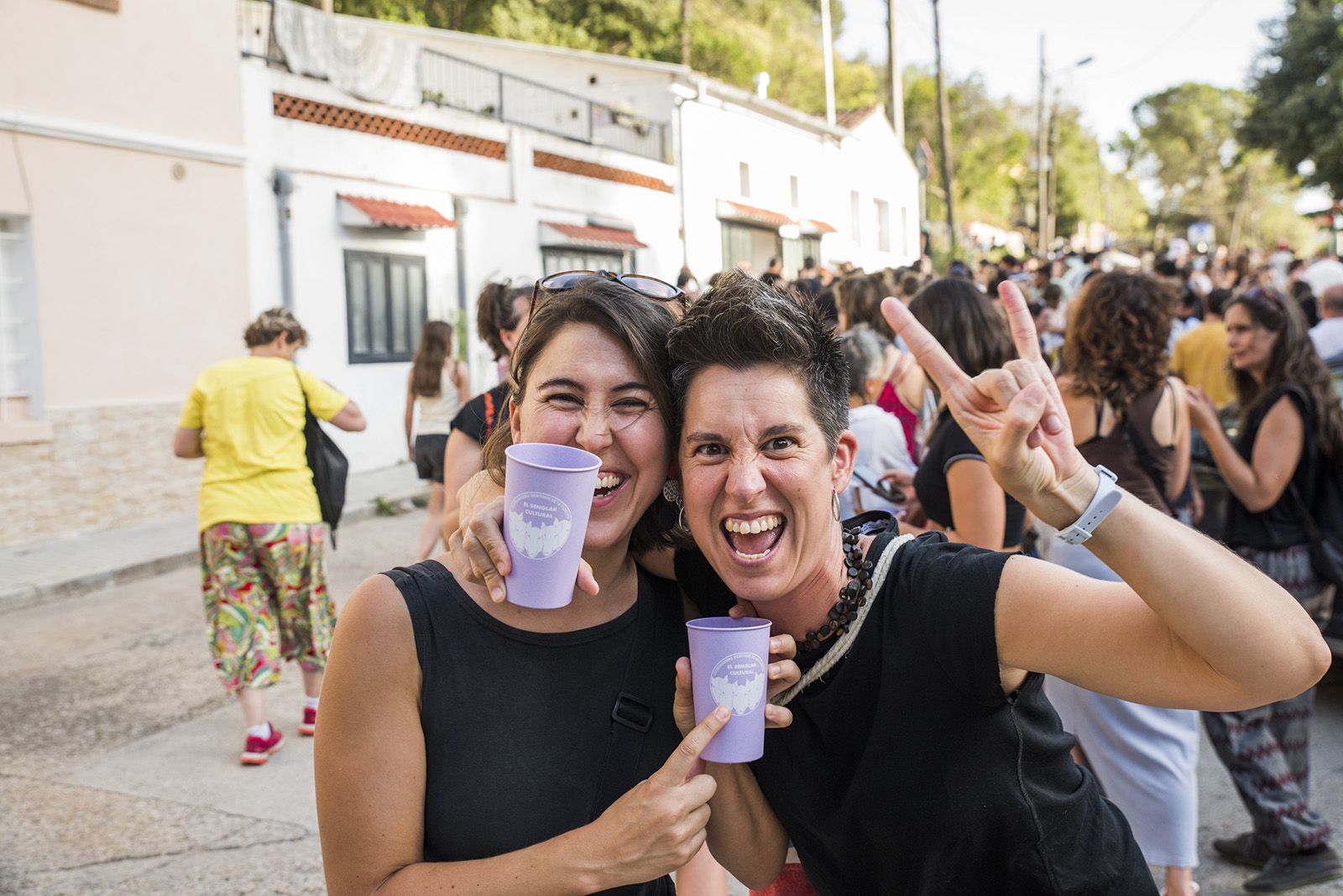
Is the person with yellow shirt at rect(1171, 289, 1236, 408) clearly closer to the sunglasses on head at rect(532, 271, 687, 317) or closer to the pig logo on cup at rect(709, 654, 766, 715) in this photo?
the sunglasses on head at rect(532, 271, 687, 317)

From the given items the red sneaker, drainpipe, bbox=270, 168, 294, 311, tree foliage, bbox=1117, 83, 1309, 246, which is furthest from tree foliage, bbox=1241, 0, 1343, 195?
tree foliage, bbox=1117, 83, 1309, 246

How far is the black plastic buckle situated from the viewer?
1912mm

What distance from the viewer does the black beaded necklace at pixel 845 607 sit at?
1917mm

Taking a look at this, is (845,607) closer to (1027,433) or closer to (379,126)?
(1027,433)

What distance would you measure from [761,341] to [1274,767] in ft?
10.5

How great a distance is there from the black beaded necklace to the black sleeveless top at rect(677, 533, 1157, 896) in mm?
29

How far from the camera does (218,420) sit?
569 centimetres

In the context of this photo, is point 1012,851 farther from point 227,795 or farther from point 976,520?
point 227,795

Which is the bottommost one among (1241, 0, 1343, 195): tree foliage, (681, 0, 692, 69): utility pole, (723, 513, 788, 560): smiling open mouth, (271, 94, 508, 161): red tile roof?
(723, 513, 788, 560): smiling open mouth

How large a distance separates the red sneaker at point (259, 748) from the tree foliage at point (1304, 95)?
1140 inches

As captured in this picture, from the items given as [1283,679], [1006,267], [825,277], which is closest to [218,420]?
[1283,679]

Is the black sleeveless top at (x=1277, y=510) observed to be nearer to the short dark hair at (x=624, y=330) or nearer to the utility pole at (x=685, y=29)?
the short dark hair at (x=624, y=330)

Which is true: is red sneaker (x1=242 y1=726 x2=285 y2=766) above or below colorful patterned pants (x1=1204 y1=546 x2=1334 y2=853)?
below

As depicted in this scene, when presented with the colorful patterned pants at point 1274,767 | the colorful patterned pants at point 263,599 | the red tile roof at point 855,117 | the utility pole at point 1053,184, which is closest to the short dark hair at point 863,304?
the colorful patterned pants at point 1274,767
